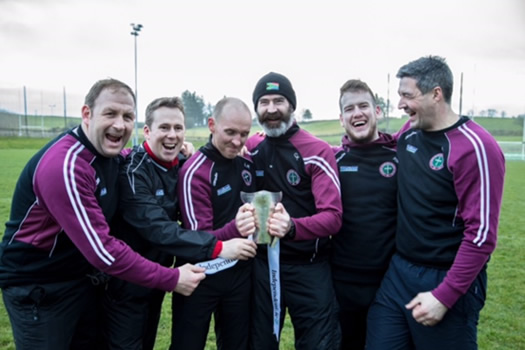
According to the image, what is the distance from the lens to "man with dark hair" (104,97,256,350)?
3.29 metres

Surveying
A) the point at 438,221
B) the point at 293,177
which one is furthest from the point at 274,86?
the point at 438,221

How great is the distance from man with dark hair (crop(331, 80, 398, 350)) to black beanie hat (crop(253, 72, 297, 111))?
0.51 meters

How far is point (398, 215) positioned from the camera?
352 cm

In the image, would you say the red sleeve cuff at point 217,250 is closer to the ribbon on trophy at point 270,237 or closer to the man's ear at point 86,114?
the ribbon on trophy at point 270,237

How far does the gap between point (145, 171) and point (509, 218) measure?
487 inches

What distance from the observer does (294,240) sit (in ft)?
11.8

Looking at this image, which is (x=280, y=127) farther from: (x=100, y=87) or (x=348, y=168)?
(x=100, y=87)

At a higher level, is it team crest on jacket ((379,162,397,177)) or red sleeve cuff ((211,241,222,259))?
team crest on jacket ((379,162,397,177))

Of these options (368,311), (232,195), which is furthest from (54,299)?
(368,311)

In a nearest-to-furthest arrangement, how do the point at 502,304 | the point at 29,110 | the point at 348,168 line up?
the point at 348,168, the point at 502,304, the point at 29,110

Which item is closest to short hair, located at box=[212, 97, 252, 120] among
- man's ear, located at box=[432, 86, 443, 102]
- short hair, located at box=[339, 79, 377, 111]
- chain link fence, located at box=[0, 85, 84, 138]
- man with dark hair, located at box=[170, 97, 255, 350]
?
man with dark hair, located at box=[170, 97, 255, 350]

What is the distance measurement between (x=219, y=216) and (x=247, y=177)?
455mm

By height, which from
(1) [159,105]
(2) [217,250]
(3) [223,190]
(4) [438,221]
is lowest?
(2) [217,250]

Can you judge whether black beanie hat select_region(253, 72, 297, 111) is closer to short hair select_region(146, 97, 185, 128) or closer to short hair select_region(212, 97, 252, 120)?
short hair select_region(212, 97, 252, 120)
